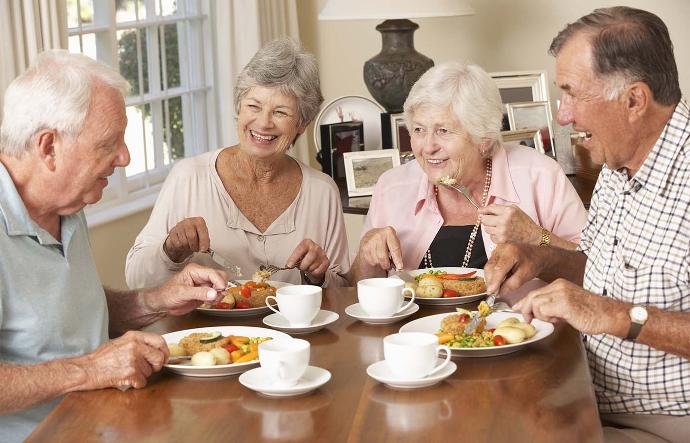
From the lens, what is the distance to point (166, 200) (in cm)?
284

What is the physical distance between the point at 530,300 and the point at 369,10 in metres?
2.43

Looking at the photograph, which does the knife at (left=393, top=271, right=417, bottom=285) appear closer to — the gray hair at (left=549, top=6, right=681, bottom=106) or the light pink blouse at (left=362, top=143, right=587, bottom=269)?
Result: the light pink blouse at (left=362, top=143, right=587, bottom=269)

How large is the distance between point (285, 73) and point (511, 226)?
76 cm

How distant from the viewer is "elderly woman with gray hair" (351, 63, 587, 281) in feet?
9.01

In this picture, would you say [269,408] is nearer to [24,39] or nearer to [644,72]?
[644,72]

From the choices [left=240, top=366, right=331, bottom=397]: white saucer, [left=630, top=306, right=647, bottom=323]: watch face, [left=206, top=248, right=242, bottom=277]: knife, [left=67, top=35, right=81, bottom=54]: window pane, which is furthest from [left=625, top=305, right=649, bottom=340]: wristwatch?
[left=67, top=35, right=81, bottom=54]: window pane

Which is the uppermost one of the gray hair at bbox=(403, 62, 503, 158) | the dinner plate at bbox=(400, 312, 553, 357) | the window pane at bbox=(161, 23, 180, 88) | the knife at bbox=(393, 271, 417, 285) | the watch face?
the window pane at bbox=(161, 23, 180, 88)

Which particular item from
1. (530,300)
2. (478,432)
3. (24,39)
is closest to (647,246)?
(530,300)

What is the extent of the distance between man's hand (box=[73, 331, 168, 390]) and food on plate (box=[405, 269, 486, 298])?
69cm

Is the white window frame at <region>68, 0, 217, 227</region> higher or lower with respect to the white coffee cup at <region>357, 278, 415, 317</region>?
higher

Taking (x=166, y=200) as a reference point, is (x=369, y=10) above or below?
above

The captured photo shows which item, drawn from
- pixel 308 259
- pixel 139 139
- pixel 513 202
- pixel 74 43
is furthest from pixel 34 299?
pixel 139 139

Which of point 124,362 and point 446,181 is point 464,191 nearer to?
point 446,181

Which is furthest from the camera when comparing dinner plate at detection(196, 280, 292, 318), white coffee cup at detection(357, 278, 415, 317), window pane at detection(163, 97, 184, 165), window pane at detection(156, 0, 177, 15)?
window pane at detection(163, 97, 184, 165)
